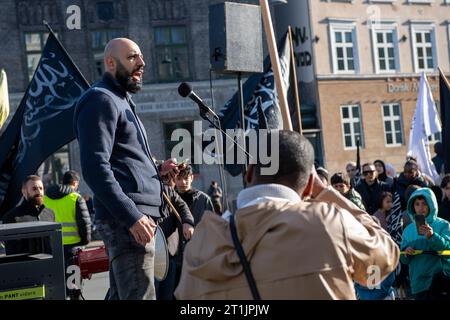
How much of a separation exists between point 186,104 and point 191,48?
2.28 m

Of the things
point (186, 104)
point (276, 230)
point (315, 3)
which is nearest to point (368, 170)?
point (276, 230)

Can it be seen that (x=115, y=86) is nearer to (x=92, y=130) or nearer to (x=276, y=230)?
(x=92, y=130)

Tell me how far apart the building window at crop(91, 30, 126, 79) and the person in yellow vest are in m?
23.5

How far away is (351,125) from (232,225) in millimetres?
33953

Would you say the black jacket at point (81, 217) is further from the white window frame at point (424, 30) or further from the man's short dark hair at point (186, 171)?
the white window frame at point (424, 30)

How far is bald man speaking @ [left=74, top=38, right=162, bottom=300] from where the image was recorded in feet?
14.2

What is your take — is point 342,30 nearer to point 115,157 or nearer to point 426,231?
point 426,231

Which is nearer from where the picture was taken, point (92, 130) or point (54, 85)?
point (92, 130)

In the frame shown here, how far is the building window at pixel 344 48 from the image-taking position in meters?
36.4

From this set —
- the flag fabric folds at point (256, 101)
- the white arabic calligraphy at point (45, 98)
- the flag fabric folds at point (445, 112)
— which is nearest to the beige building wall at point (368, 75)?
the flag fabric folds at point (256, 101)

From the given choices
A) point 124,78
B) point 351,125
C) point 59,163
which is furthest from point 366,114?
point 124,78

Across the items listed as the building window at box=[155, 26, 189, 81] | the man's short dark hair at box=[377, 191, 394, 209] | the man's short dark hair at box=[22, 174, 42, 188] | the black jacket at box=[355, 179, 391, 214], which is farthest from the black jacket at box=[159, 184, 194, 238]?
the building window at box=[155, 26, 189, 81]

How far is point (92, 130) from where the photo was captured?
443cm

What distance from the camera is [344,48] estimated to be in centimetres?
3675
